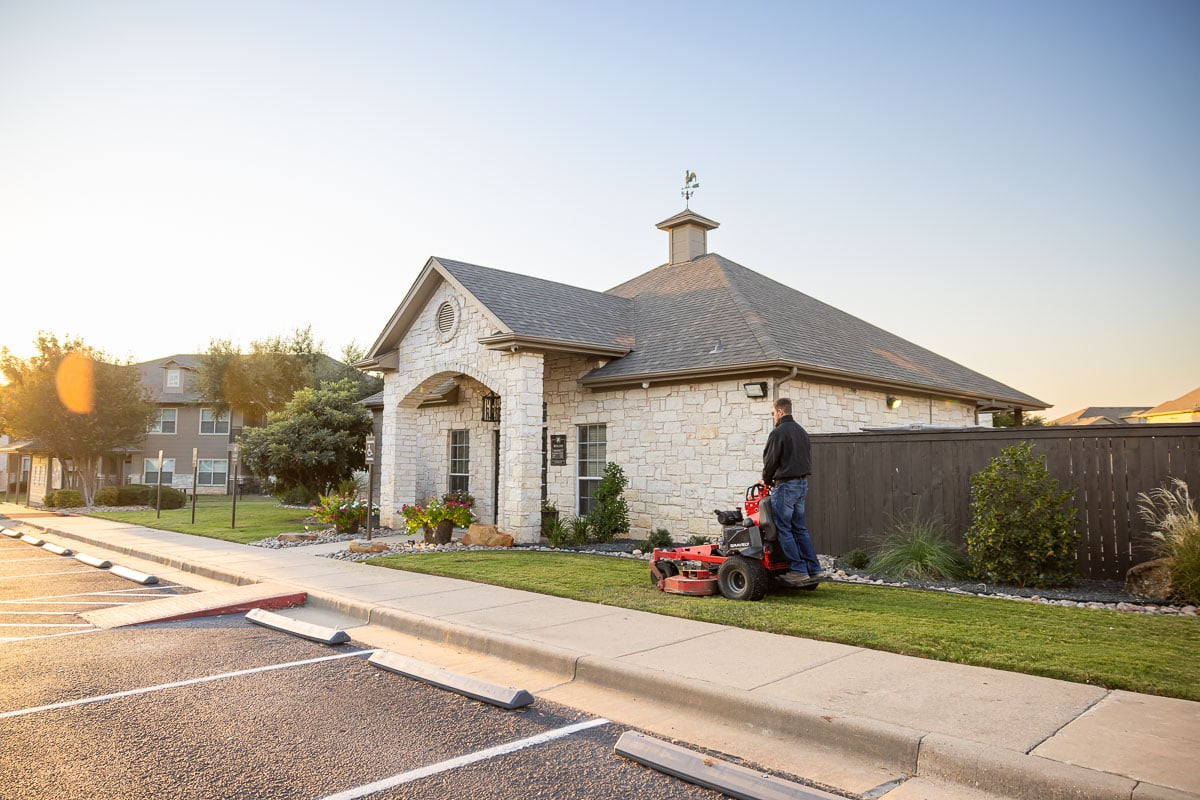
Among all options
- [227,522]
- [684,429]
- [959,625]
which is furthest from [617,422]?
[227,522]

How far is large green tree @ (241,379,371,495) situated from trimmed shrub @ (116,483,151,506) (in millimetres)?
6513

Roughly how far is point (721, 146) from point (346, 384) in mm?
17642

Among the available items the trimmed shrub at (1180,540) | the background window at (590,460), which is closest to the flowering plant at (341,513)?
the background window at (590,460)

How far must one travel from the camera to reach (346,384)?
27.0 meters

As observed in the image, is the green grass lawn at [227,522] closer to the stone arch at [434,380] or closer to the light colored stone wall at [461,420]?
the light colored stone wall at [461,420]

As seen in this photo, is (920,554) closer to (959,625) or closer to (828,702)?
(959,625)

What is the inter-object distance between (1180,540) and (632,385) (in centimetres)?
920

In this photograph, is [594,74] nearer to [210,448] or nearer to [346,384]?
[346,384]

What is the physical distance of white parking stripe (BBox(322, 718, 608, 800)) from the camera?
12.5ft

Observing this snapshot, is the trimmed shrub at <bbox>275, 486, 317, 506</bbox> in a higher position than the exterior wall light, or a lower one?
lower

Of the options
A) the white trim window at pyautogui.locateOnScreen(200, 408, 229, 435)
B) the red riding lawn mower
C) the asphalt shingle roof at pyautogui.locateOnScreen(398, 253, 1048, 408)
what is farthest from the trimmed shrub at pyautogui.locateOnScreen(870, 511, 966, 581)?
the white trim window at pyautogui.locateOnScreen(200, 408, 229, 435)

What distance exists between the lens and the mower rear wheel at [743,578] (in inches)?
315

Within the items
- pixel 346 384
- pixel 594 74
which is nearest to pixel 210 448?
pixel 346 384

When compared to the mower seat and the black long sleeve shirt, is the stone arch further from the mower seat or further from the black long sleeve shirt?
the mower seat
